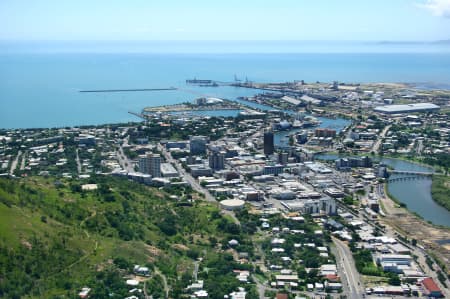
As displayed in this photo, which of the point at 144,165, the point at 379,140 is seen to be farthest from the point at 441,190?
the point at 144,165

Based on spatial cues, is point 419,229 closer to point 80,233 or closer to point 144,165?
point 80,233

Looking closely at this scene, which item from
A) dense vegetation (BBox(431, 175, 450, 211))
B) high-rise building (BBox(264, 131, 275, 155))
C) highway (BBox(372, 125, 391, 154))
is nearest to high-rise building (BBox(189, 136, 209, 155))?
high-rise building (BBox(264, 131, 275, 155))

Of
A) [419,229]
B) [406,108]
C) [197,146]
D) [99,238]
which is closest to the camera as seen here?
[99,238]

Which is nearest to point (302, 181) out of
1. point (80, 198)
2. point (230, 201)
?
point (230, 201)

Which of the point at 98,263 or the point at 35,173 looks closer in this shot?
the point at 98,263

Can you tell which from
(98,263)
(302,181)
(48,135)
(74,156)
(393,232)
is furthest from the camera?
(48,135)

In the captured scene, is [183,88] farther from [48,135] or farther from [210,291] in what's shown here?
[210,291]

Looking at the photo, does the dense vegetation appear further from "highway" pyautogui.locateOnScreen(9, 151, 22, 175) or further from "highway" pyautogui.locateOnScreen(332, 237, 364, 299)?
"highway" pyautogui.locateOnScreen(9, 151, 22, 175)
